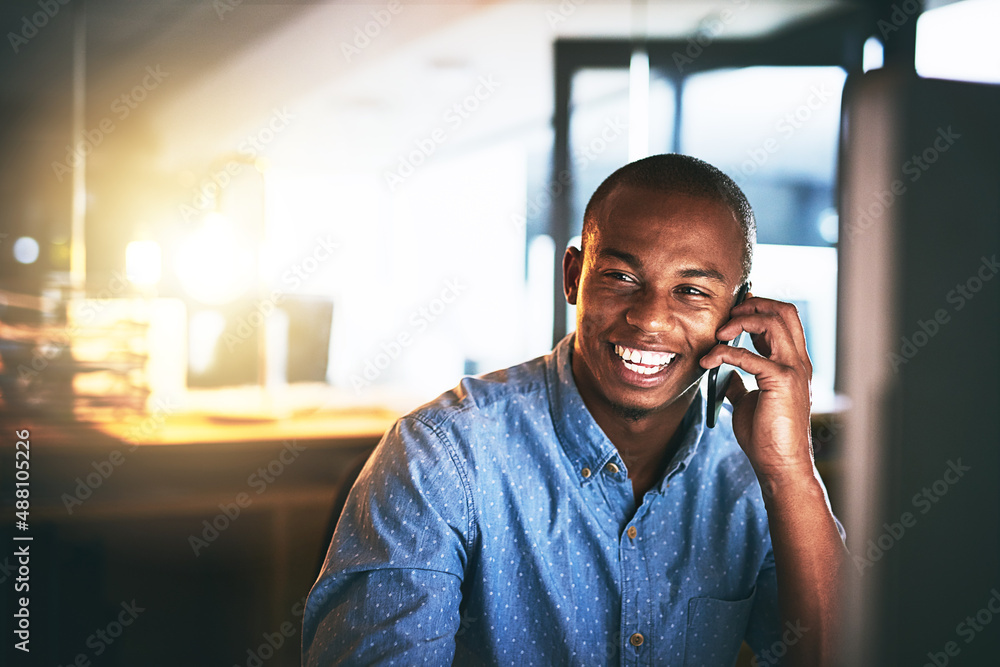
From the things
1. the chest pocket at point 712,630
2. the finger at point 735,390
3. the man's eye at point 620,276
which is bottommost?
the chest pocket at point 712,630

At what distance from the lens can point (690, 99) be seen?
181 inches

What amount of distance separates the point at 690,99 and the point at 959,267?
180 inches

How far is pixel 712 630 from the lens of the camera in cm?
129

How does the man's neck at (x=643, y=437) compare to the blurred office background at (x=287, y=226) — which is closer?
the man's neck at (x=643, y=437)

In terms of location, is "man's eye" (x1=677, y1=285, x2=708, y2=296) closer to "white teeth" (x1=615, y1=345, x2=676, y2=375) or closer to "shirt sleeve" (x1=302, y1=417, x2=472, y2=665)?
"white teeth" (x1=615, y1=345, x2=676, y2=375)

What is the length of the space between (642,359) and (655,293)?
11cm

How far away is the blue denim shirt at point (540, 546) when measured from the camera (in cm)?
112

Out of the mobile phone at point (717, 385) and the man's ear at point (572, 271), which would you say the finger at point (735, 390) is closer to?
the mobile phone at point (717, 385)

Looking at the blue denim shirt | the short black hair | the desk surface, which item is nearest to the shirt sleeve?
the blue denim shirt

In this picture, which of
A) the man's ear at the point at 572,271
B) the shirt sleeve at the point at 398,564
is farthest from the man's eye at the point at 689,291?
the shirt sleeve at the point at 398,564

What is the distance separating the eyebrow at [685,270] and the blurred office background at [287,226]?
1795mm

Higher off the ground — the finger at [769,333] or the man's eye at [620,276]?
the man's eye at [620,276]

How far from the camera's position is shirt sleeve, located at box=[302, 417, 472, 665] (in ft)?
3.43

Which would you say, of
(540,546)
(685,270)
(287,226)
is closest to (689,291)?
(685,270)
